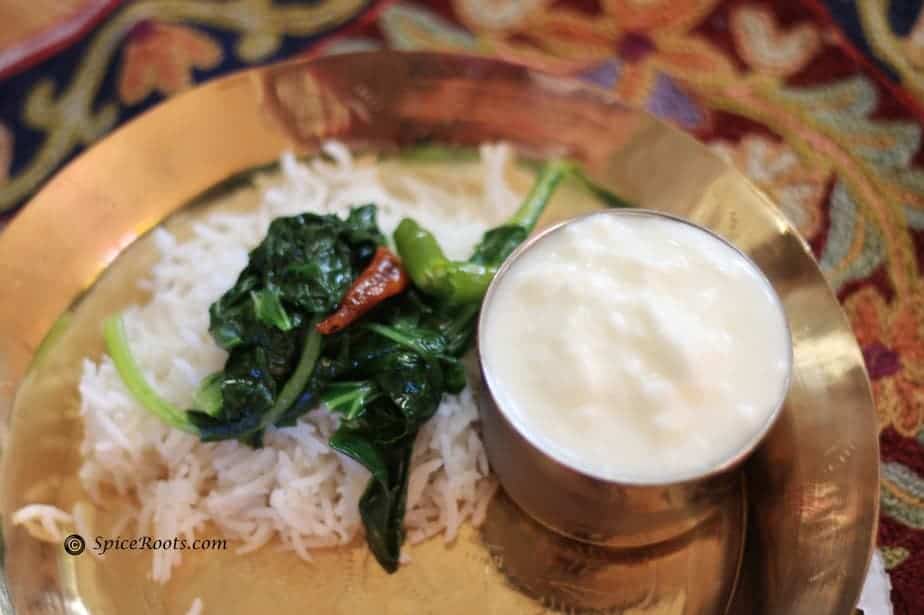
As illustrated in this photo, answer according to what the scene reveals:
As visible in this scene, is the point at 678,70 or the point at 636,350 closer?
the point at 636,350

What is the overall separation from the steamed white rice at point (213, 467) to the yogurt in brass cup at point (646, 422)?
143 mm

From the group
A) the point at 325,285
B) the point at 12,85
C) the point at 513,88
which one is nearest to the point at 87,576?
the point at 325,285

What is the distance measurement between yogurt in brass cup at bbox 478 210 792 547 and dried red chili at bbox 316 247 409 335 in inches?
13.4

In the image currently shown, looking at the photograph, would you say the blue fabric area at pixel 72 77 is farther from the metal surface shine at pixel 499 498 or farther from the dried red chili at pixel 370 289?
the dried red chili at pixel 370 289

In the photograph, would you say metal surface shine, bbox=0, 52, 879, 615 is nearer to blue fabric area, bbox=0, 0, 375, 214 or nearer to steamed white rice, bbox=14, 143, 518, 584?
steamed white rice, bbox=14, 143, 518, 584

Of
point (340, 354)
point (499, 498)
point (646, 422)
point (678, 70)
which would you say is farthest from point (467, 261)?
point (678, 70)

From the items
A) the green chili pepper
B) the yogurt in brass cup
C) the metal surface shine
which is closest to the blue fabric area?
the metal surface shine

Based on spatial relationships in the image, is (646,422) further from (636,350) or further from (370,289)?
(370,289)

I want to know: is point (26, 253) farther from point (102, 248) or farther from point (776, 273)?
point (776, 273)

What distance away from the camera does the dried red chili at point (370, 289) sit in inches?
82.4

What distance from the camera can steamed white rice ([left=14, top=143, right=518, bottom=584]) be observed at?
205cm

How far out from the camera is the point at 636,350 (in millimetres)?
1832

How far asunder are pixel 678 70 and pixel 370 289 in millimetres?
1568

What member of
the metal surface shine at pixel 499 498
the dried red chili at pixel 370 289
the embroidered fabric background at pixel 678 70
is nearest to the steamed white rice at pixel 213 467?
the metal surface shine at pixel 499 498
